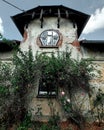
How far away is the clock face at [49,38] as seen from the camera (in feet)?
43.7

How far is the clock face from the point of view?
13312mm

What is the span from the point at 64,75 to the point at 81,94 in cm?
120

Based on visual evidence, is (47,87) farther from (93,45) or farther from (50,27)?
(50,27)

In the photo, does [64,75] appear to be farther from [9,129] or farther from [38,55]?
[9,129]

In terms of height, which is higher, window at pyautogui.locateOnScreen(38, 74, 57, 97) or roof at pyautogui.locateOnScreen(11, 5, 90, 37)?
roof at pyautogui.locateOnScreen(11, 5, 90, 37)

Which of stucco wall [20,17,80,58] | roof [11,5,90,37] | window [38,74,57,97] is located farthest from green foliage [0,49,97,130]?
roof [11,5,90,37]

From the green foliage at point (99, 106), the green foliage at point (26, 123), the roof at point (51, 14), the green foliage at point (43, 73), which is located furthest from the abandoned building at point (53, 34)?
the green foliage at point (26, 123)

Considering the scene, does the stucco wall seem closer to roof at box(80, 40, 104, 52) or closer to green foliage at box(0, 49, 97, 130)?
roof at box(80, 40, 104, 52)

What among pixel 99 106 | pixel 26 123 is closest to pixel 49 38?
pixel 99 106

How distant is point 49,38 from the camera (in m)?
13.5

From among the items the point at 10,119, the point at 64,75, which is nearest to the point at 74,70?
the point at 64,75

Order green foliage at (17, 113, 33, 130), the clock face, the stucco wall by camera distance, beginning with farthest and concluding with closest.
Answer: the clock face < the stucco wall < green foliage at (17, 113, 33, 130)

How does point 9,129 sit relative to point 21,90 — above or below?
below

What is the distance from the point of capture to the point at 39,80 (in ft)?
39.6
